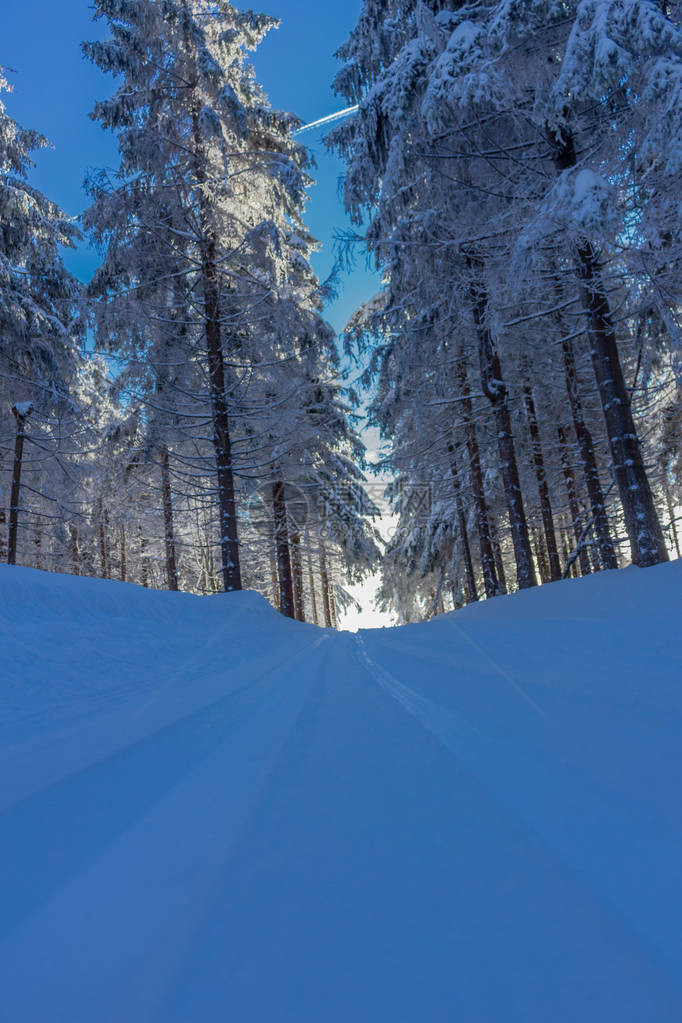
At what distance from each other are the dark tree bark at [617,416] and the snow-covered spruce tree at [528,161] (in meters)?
0.02

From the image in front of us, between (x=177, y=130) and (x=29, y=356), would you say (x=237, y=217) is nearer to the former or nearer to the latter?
(x=177, y=130)

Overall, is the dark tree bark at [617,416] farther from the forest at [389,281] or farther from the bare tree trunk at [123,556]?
the bare tree trunk at [123,556]

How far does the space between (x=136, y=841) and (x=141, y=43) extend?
1395 cm

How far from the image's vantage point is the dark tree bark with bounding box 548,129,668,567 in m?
6.10

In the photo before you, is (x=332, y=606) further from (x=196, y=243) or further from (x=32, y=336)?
(x=196, y=243)

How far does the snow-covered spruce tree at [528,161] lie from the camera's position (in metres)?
5.18

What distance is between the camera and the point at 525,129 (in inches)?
300

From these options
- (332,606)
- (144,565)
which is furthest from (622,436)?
(144,565)

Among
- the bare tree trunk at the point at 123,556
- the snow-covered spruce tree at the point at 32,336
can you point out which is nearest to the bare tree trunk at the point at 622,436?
the snow-covered spruce tree at the point at 32,336

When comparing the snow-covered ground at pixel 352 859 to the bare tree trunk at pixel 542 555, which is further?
the bare tree trunk at pixel 542 555

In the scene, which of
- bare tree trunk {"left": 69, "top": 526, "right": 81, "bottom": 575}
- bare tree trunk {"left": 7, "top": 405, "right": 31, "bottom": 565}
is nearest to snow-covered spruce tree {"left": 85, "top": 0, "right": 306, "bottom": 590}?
bare tree trunk {"left": 7, "top": 405, "right": 31, "bottom": 565}

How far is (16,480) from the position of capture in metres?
13.6

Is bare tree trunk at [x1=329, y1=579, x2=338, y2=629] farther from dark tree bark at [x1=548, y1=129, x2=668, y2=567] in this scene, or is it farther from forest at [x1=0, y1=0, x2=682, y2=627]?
dark tree bark at [x1=548, y1=129, x2=668, y2=567]

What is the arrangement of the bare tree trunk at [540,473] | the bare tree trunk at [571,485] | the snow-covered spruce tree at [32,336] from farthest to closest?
the bare tree trunk at [571,485] → the bare tree trunk at [540,473] → the snow-covered spruce tree at [32,336]
